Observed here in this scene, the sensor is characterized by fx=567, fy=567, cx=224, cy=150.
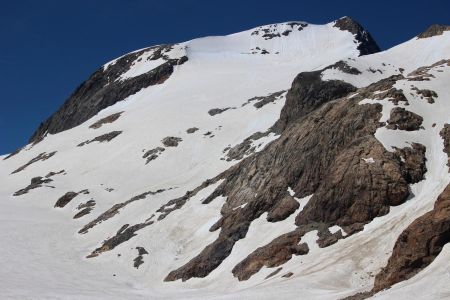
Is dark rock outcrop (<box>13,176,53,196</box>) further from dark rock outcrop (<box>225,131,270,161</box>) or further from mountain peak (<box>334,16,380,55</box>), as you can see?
mountain peak (<box>334,16,380,55</box>)

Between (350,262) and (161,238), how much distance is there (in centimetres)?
1893

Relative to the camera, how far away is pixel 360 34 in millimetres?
134500

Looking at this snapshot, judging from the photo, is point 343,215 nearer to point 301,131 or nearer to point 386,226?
point 386,226

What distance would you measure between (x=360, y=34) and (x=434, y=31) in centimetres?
5599

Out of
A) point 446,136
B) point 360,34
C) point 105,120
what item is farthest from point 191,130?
point 360,34

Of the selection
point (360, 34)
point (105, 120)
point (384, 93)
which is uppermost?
point (360, 34)

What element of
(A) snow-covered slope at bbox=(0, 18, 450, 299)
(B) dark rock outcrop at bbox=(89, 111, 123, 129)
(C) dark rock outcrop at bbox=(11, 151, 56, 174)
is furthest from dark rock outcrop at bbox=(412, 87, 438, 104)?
(B) dark rock outcrop at bbox=(89, 111, 123, 129)

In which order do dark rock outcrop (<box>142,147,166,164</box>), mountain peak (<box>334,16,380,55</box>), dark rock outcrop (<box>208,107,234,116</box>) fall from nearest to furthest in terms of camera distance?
dark rock outcrop (<box>142,147,166,164</box>)
dark rock outcrop (<box>208,107,234,116</box>)
mountain peak (<box>334,16,380,55</box>)

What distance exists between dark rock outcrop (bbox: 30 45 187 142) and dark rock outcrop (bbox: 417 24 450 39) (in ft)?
181

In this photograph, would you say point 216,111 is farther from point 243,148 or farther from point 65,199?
point 65,199

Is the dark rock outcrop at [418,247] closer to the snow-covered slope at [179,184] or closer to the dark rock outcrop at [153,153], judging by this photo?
the snow-covered slope at [179,184]

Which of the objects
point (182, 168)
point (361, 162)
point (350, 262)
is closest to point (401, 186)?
point (361, 162)

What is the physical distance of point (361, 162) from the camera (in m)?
31.5

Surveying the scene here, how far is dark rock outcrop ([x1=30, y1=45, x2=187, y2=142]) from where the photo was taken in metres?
118
